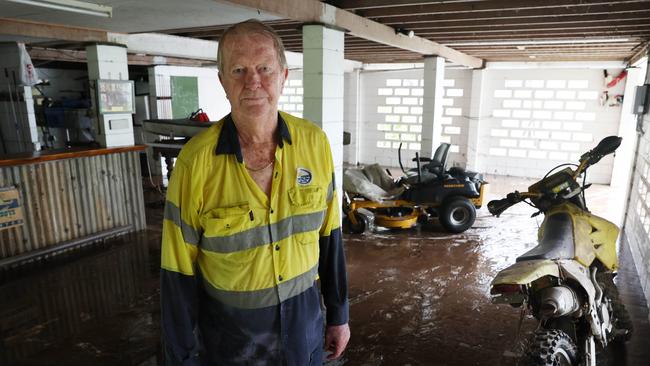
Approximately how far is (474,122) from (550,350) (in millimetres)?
10829

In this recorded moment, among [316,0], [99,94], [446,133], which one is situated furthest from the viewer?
[446,133]

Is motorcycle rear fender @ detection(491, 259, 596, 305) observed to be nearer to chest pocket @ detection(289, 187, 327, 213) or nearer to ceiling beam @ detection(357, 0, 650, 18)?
chest pocket @ detection(289, 187, 327, 213)

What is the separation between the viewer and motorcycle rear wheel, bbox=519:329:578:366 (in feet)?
7.77

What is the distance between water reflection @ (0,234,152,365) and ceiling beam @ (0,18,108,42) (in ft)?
9.64

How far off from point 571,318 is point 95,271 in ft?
16.0

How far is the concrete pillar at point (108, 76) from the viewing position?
6.29m

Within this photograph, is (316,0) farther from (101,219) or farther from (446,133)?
(446,133)

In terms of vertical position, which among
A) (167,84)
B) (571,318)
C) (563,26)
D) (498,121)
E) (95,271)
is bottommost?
(95,271)

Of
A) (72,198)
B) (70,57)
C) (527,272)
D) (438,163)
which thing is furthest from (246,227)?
(70,57)

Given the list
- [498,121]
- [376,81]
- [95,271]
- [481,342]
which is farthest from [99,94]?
[498,121]

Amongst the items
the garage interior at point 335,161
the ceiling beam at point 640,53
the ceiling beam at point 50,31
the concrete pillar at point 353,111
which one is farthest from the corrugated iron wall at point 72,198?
the concrete pillar at point 353,111

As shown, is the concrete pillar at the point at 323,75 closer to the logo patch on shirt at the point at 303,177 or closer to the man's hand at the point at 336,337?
the man's hand at the point at 336,337

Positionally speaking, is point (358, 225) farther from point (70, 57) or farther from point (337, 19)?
point (70, 57)

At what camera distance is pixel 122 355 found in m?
3.31
